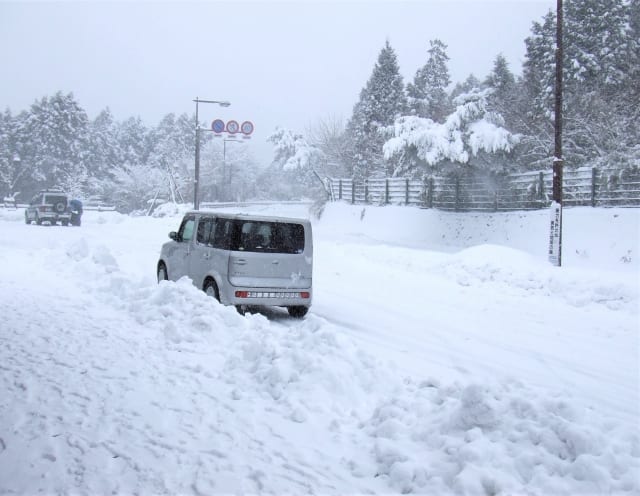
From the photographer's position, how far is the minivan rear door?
31.2 ft

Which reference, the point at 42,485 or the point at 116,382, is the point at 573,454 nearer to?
the point at 42,485

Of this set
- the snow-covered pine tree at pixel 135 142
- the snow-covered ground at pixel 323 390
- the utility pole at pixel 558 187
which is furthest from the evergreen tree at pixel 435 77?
the snow-covered pine tree at pixel 135 142

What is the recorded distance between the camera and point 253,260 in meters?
9.56

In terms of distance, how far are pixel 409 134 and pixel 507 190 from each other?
4.86 meters

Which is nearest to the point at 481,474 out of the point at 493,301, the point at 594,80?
the point at 493,301

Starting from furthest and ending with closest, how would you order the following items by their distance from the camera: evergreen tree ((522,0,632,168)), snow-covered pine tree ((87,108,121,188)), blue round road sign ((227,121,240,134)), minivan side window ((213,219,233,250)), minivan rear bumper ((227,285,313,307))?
snow-covered pine tree ((87,108,121,188)) < blue round road sign ((227,121,240,134)) < evergreen tree ((522,0,632,168)) < minivan side window ((213,219,233,250)) < minivan rear bumper ((227,285,313,307))

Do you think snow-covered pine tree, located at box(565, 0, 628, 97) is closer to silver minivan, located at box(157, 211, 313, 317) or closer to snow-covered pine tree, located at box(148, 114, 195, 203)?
silver minivan, located at box(157, 211, 313, 317)

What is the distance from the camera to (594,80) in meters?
→ 32.8

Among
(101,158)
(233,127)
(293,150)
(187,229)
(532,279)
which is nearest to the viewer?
(187,229)

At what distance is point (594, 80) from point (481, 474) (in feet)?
113

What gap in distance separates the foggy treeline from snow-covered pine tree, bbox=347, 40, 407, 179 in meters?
0.10

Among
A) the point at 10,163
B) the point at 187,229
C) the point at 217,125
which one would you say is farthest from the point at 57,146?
the point at 187,229

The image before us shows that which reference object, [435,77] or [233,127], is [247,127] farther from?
[435,77]

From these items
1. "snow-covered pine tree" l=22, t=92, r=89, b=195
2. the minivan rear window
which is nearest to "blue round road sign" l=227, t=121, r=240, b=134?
"snow-covered pine tree" l=22, t=92, r=89, b=195
